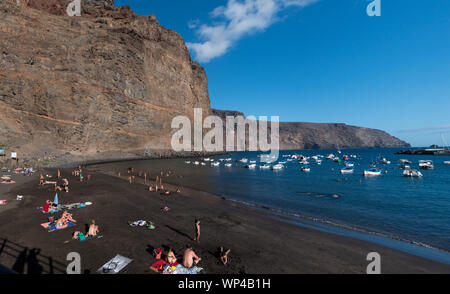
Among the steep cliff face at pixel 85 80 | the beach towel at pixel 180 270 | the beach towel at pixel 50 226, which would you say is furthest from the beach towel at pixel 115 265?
the steep cliff face at pixel 85 80

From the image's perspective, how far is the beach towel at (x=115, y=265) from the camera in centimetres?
817

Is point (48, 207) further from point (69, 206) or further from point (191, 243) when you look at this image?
point (191, 243)

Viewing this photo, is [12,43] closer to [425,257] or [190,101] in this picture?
[190,101]

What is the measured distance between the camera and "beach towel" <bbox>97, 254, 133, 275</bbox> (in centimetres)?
817

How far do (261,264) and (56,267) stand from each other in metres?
8.41

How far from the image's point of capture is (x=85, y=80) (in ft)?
199

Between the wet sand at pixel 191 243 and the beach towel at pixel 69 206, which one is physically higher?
the beach towel at pixel 69 206

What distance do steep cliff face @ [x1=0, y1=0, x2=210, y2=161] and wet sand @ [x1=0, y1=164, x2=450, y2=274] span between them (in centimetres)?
4634

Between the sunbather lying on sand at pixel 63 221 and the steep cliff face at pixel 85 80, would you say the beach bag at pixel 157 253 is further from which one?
the steep cliff face at pixel 85 80

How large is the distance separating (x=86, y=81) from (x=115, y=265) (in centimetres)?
6729

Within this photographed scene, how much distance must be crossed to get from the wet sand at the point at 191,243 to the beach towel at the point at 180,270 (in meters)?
0.61

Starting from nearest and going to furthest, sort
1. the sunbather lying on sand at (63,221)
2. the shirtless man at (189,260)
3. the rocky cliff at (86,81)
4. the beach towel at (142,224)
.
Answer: the shirtless man at (189,260)
the sunbather lying on sand at (63,221)
the beach towel at (142,224)
the rocky cliff at (86,81)

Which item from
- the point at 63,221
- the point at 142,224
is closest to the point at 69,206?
the point at 63,221

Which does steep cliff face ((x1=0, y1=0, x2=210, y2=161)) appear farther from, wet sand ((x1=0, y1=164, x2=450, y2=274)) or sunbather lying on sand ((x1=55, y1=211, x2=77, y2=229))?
sunbather lying on sand ((x1=55, y1=211, x2=77, y2=229))
